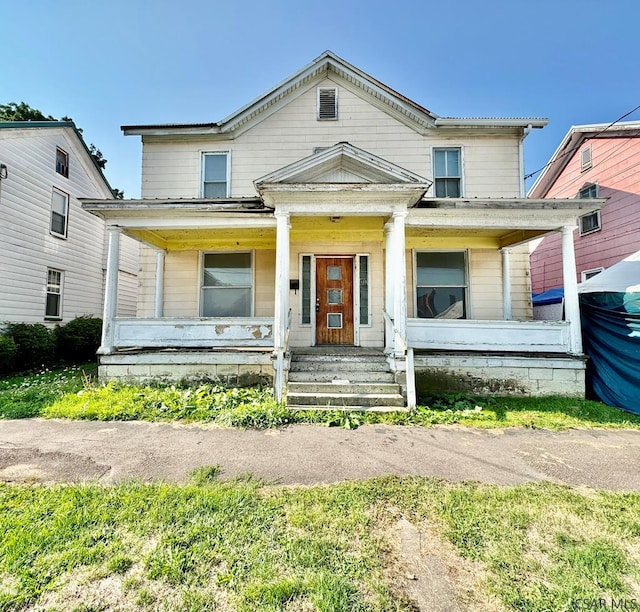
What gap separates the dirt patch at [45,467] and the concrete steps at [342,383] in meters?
2.79

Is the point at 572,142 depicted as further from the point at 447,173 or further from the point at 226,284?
the point at 226,284

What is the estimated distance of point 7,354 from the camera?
8328 millimetres

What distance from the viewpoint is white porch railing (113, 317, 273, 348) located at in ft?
21.9

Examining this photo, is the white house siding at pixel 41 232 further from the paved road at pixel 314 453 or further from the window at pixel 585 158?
the window at pixel 585 158

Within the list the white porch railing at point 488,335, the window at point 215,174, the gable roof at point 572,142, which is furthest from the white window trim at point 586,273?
the window at point 215,174

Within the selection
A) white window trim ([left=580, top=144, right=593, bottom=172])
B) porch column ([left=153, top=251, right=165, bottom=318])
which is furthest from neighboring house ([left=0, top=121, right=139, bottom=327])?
white window trim ([left=580, top=144, right=593, bottom=172])

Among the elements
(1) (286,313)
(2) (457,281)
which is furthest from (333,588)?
(2) (457,281)

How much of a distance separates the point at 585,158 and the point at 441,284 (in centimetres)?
886

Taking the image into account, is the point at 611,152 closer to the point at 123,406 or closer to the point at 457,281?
the point at 457,281

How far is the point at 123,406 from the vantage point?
18.1ft

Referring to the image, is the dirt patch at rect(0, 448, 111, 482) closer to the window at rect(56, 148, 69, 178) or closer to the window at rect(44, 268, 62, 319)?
the window at rect(44, 268, 62, 319)

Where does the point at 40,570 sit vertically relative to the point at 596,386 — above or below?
below

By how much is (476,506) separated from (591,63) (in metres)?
14.3

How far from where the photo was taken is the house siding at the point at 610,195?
10109mm
